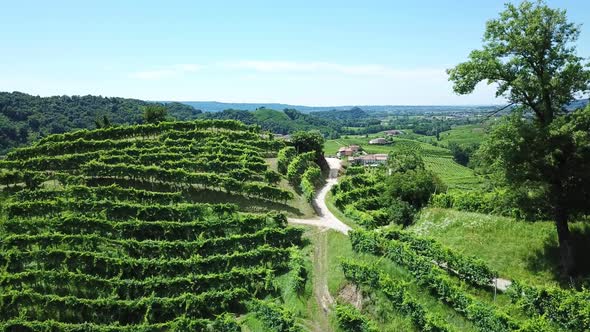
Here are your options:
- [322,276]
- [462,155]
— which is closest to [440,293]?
[322,276]

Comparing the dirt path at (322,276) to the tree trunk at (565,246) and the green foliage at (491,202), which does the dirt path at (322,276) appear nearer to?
the green foliage at (491,202)

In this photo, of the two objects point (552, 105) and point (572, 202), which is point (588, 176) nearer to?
point (572, 202)

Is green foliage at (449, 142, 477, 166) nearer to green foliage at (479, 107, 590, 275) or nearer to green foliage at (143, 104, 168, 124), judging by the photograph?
green foliage at (143, 104, 168, 124)

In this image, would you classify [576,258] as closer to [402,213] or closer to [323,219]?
[402,213]

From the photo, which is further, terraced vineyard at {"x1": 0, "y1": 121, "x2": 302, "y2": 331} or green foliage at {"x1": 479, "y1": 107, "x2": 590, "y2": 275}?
terraced vineyard at {"x1": 0, "y1": 121, "x2": 302, "y2": 331}

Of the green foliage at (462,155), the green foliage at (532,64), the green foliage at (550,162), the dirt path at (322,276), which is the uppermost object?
the green foliage at (532,64)

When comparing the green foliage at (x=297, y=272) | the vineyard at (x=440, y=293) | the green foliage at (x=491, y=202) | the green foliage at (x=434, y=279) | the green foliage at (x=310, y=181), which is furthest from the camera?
the green foliage at (x=310, y=181)

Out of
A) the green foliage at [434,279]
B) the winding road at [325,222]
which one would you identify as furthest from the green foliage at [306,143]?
the green foliage at [434,279]

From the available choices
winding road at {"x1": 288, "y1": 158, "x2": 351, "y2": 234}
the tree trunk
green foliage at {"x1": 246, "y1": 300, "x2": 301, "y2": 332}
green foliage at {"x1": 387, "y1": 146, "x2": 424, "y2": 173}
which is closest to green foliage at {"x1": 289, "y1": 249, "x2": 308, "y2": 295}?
green foliage at {"x1": 246, "y1": 300, "x2": 301, "y2": 332}
